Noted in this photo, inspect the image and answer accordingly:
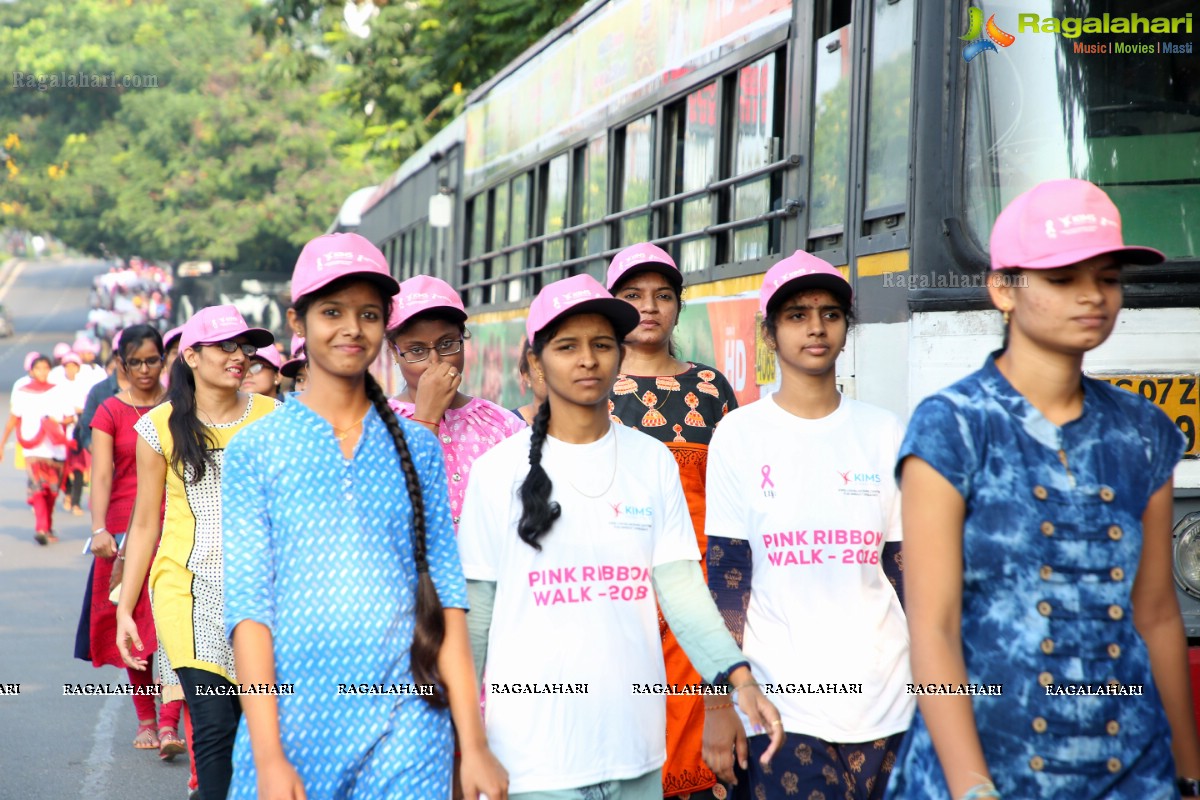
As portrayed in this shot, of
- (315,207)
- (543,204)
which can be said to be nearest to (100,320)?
(315,207)

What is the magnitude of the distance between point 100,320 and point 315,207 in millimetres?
8081

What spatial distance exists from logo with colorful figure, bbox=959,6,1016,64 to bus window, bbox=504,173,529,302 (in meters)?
6.60

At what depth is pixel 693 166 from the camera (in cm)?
754

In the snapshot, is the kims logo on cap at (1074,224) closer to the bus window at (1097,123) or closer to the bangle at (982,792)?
the bangle at (982,792)

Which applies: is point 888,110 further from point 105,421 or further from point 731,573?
point 105,421

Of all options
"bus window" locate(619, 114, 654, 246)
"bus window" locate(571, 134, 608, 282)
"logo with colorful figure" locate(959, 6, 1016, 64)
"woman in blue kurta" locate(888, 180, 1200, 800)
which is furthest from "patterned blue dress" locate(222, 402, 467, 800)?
"bus window" locate(571, 134, 608, 282)

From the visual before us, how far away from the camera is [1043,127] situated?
4.93 m

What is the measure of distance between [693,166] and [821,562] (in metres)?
3.98

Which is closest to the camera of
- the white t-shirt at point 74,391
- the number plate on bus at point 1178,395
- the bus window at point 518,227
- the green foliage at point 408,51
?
the number plate on bus at point 1178,395

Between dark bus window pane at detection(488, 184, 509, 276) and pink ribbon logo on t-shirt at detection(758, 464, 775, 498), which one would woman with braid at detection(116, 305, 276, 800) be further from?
dark bus window pane at detection(488, 184, 509, 276)

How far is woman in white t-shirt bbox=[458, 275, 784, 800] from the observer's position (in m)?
3.47

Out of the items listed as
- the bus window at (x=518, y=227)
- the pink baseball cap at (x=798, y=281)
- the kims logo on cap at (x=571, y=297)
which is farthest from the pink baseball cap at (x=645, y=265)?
the bus window at (x=518, y=227)

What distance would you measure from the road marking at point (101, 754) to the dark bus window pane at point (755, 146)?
347 centimetres

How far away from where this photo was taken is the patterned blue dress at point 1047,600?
2.64 meters
